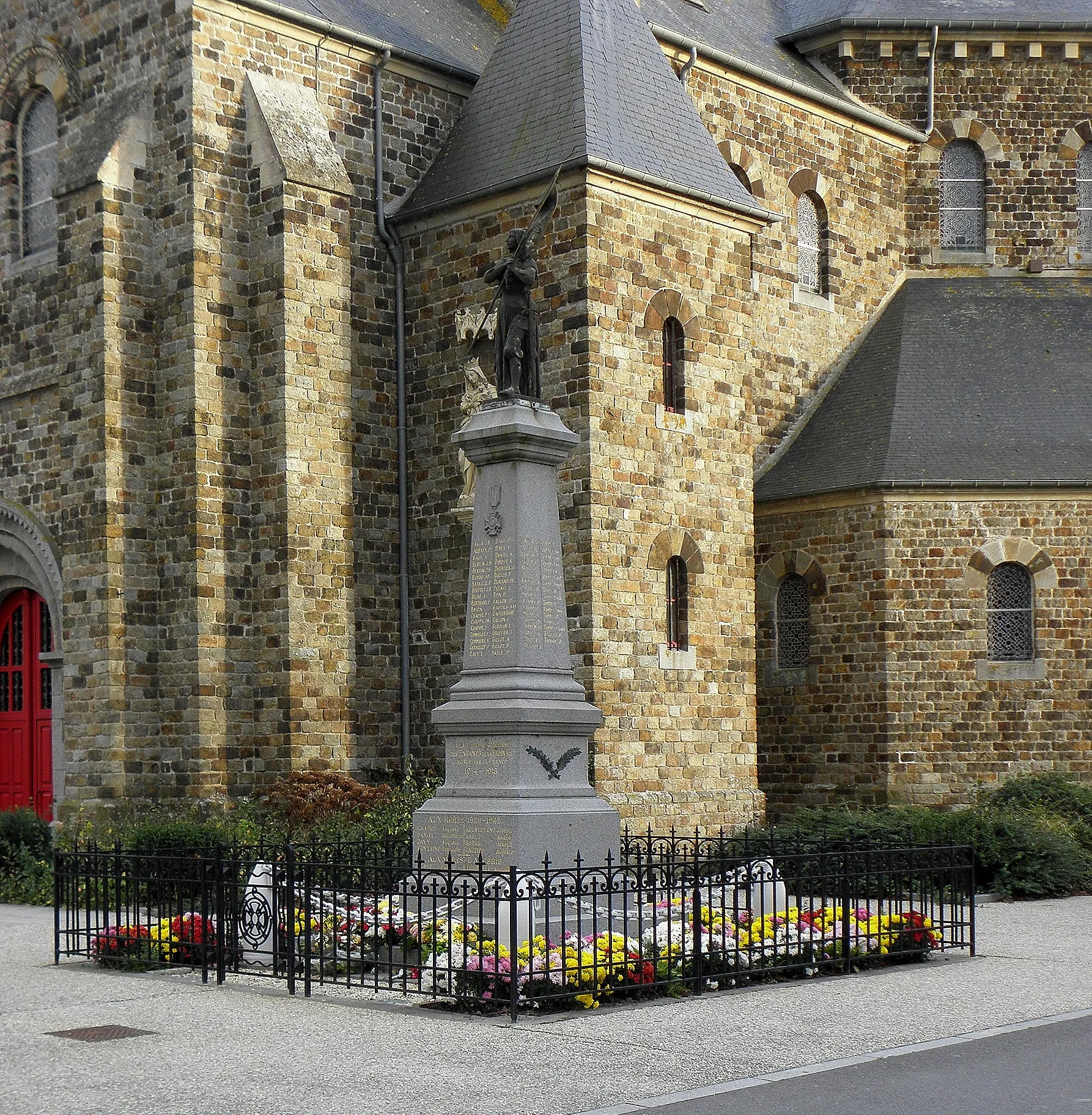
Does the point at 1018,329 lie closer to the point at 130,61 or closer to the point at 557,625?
the point at 130,61

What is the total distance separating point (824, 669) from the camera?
75.8 ft

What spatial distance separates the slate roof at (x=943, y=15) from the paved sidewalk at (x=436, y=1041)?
1909cm

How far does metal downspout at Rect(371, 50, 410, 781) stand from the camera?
68.9 ft

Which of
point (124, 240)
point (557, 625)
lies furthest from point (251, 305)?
point (557, 625)

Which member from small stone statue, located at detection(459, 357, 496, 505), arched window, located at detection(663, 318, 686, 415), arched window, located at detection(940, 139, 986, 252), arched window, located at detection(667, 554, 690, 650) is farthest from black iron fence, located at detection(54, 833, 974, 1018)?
arched window, located at detection(940, 139, 986, 252)

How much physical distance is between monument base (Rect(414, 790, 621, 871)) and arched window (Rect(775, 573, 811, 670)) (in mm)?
11228

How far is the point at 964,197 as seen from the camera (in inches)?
1120

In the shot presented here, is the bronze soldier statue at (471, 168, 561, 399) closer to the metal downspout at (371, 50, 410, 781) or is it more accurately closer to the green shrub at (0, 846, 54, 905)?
the metal downspout at (371, 50, 410, 781)

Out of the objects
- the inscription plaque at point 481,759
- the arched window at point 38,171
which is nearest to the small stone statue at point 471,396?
the arched window at point 38,171

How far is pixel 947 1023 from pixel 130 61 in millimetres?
15880

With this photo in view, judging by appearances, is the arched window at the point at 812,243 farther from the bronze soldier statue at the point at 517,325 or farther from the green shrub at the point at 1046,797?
the bronze soldier statue at the point at 517,325

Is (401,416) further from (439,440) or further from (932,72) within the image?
(932,72)

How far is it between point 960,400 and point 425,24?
29.8 ft

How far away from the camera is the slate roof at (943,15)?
27.7m
